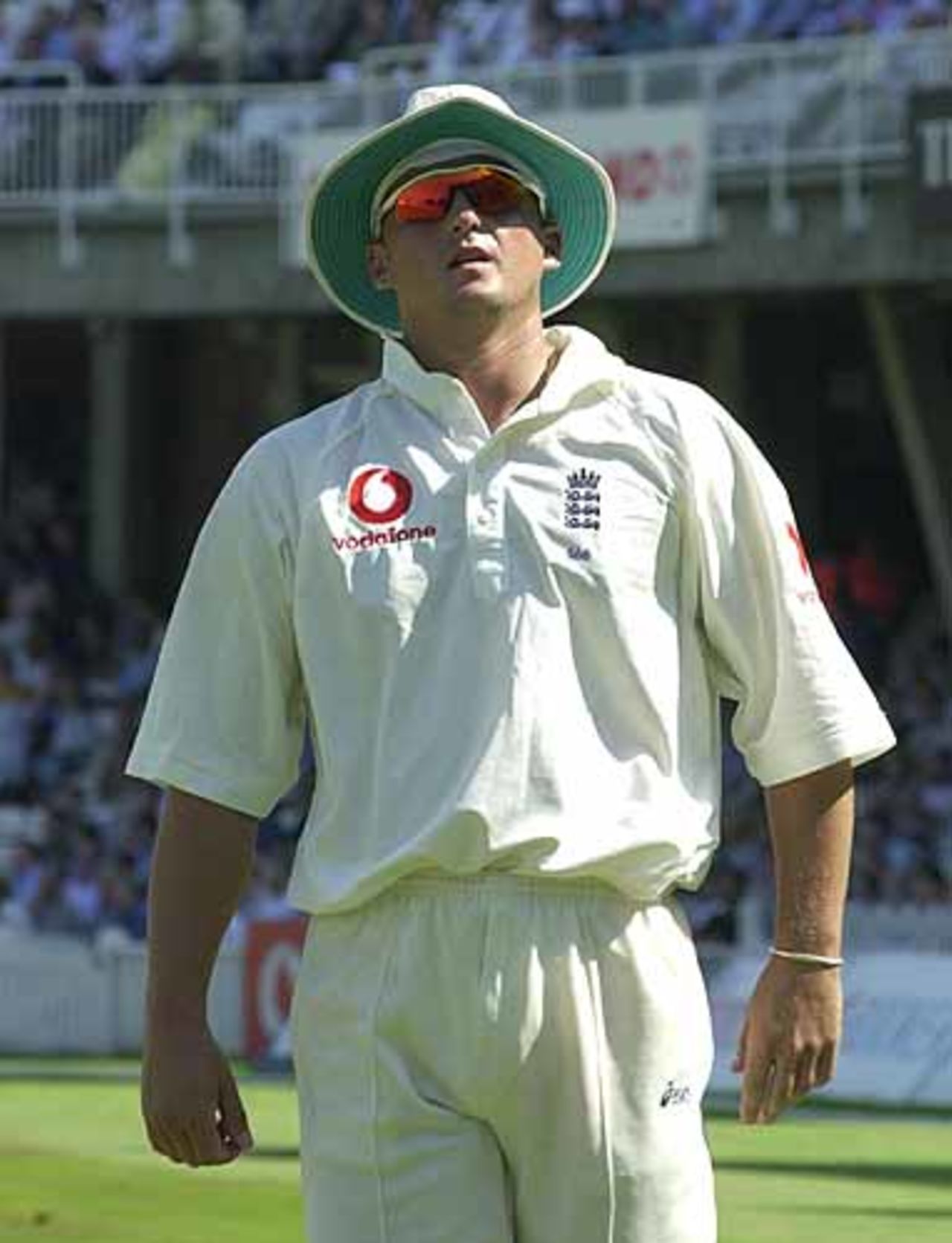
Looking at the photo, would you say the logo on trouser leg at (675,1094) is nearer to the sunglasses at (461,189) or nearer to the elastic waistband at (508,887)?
the elastic waistband at (508,887)

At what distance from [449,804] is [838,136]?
22136mm

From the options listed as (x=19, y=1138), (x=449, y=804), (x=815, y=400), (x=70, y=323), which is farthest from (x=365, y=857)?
(x=70, y=323)

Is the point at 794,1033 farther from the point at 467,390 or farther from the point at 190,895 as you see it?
the point at 467,390

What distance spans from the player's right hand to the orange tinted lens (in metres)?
1.11

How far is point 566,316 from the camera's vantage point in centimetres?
2986

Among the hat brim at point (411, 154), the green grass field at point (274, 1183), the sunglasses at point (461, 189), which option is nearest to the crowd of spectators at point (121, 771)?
the green grass field at point (274, 1183)

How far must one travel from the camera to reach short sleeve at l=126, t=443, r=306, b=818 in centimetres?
486

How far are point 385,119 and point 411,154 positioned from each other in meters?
22.7

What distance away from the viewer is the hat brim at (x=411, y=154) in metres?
5.02

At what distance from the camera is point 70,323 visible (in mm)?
35062

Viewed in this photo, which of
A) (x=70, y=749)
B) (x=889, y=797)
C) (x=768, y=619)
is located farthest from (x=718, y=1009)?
(x=768, y=619)

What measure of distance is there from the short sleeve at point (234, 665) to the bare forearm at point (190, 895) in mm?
31

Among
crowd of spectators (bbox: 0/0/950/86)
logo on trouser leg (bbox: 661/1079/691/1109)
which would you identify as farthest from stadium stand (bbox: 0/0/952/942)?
logo on trouser leg (bbox: 661/1079/691/1109)

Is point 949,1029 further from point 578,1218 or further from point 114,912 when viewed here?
point 578,1218
